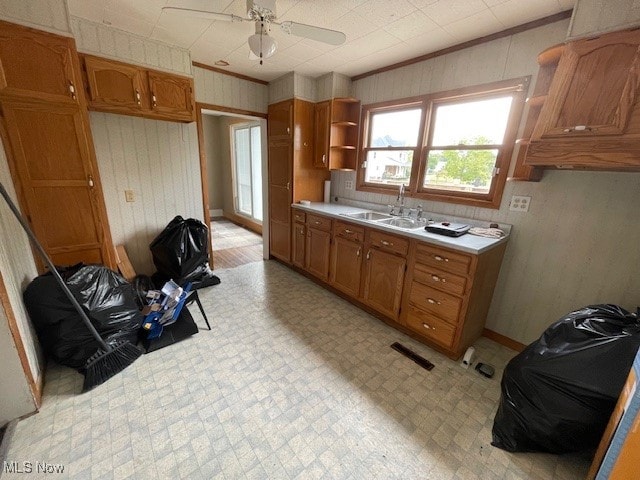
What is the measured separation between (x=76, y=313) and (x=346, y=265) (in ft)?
6.83

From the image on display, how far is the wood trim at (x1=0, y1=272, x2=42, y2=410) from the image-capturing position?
1.25 m

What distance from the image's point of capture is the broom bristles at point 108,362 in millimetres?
1573

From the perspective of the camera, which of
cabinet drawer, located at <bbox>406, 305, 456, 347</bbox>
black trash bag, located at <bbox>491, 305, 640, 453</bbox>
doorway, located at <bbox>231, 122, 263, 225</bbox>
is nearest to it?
black trash bag, located at <bbox>491, 305, 640, 453</bbox>

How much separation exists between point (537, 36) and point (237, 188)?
5.38 m

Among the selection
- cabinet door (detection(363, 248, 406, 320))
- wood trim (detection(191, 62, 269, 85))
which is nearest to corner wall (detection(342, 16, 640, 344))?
cabinet door (detection(363, 248, 406, 320))

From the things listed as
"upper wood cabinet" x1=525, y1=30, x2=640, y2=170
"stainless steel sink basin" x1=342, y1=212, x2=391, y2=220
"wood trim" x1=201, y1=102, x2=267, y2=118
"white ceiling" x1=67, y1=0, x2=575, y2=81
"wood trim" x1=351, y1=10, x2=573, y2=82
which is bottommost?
"stainless steel sink basin" x1=342, y1=212, x2=391, y2=220

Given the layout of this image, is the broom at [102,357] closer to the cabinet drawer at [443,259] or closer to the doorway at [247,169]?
the cabinet drawer at [443,259]

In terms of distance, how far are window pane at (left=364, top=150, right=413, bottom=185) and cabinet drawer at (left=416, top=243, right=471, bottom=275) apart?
3.49 ft

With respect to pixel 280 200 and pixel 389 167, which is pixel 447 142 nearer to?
pixel 389 167

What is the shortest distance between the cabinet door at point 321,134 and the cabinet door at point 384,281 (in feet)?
4.60

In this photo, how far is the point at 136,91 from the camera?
87.1 inches

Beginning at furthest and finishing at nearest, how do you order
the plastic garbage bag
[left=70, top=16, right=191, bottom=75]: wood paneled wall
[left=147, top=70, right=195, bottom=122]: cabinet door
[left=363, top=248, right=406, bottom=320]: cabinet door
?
the plastic garbage bag
[left=147, top=70, right=195, bottom=122]: cabinet door
[left=363, top=248, right=406, bottom=320]: cabinet door
[left=70, top=16, right=191, bottom=75]: wood paneled wall

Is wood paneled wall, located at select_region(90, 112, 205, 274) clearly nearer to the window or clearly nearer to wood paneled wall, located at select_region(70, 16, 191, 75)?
wood paneled wall, located at select_region(70, 16, 191, 75)

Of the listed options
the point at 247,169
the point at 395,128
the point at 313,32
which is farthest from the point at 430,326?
the point at 247,169
